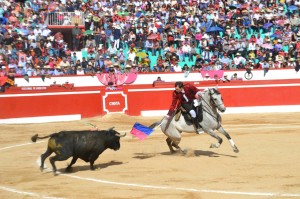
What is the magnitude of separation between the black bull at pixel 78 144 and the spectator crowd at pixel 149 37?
11734mm

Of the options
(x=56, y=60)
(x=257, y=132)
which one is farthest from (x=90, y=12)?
(x=257, y=132)

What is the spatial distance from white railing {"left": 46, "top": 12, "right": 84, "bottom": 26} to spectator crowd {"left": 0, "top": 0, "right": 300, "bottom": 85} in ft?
0.18

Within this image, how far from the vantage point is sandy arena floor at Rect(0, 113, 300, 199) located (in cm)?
898

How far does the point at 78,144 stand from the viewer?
1077cm

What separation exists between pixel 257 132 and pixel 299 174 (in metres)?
7.01

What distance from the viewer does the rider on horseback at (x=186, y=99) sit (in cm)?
1243

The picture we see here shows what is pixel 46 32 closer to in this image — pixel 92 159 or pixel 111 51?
pixel 111 51

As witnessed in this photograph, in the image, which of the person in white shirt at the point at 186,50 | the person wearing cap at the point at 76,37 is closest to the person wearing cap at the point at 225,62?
the person in white shirt at the point at 186,50

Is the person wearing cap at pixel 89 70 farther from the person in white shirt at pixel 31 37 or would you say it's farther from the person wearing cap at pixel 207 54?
the person wearing cap at pixel 207 54

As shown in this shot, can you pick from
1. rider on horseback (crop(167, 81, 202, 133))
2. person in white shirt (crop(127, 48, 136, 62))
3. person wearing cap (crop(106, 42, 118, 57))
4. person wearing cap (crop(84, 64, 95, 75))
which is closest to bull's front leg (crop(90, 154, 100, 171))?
rider on horseback (crop(167, 81, 202, 133))

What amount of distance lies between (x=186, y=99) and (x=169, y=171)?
7.50ft

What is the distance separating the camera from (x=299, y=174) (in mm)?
10055

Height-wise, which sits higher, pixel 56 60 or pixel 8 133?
pixel 56 60

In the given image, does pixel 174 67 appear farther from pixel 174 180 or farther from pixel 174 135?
pixel 174 180
